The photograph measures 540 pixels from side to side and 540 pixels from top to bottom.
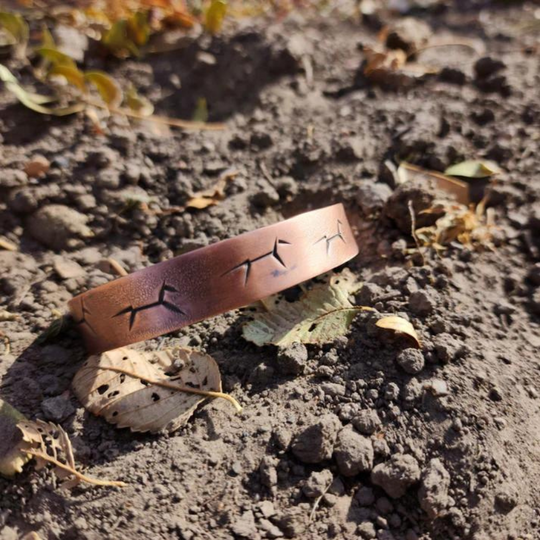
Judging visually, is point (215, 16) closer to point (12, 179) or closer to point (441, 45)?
point (441, 45)

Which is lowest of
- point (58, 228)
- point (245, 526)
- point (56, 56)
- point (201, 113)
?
point (245, 526)

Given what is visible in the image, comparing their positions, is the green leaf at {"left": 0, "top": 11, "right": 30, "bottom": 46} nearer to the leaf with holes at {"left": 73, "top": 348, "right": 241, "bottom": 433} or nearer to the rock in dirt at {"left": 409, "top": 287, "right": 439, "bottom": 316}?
the leaf with holes at {"left": 73, "top": 348, "right": 241, "bottom": 433}

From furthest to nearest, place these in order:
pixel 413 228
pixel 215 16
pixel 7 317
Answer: pixel 215 16 → pixel 413 228 → pixel 7 317

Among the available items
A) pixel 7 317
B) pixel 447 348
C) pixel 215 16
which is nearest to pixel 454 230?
pixel 447 348

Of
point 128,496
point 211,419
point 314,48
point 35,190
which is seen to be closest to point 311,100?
point 314,48

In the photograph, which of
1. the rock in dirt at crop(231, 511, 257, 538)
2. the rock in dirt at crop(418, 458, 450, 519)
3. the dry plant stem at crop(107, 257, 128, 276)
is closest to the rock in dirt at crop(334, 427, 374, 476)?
the rock in dirt at crop(418, 458, 450, 519)

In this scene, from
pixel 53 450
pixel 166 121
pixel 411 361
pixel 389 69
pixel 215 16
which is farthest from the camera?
pixel 215 16

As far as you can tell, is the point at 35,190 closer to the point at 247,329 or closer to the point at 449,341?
the point at 247,329
